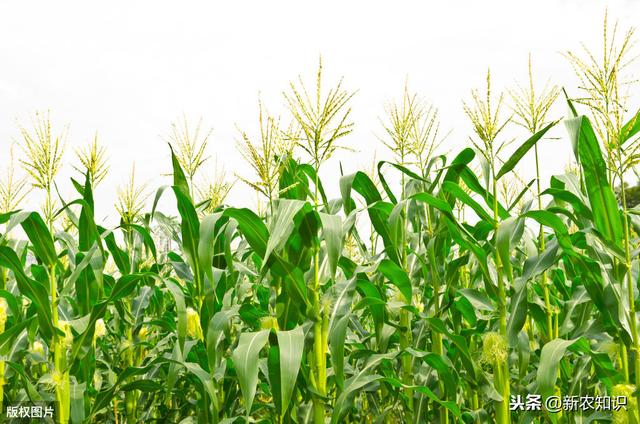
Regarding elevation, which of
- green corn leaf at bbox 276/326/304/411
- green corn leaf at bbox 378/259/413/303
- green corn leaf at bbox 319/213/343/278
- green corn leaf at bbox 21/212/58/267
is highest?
green corn leaf at bbox 21/212/58/267

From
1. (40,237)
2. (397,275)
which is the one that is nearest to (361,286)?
Result: (397,275)

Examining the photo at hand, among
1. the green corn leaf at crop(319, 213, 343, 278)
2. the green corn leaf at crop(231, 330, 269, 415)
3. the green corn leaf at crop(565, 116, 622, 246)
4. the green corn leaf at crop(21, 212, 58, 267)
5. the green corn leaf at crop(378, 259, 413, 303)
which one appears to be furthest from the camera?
the green corn leaf at crop(21, 212, 58, 267)

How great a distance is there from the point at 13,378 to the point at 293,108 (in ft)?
8.08

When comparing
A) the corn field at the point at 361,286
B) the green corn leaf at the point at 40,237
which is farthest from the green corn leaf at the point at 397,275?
→ the green corn leaf at the point at 40,237

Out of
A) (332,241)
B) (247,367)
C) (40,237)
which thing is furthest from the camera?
(40,237)

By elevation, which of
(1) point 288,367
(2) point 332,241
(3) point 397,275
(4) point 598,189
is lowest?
(1) point 288,367

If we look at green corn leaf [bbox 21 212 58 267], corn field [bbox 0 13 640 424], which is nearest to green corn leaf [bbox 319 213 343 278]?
corn field [bbox 0 13 640 424]

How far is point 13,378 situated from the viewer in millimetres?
3537

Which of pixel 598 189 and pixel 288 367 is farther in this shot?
pixel 598 189

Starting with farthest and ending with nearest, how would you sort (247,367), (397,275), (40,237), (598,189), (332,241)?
(40,237), (397,275), (598,189), (332,241), (247,367)

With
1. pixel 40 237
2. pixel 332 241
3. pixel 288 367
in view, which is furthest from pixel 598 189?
pixel 40 237

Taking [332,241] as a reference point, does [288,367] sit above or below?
below

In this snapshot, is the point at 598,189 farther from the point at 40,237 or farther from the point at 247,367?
the point at 40,237

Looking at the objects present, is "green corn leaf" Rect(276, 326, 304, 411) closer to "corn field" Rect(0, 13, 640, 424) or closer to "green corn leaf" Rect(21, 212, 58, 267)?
"corn field" Rect(0, 13, 640, 424)
